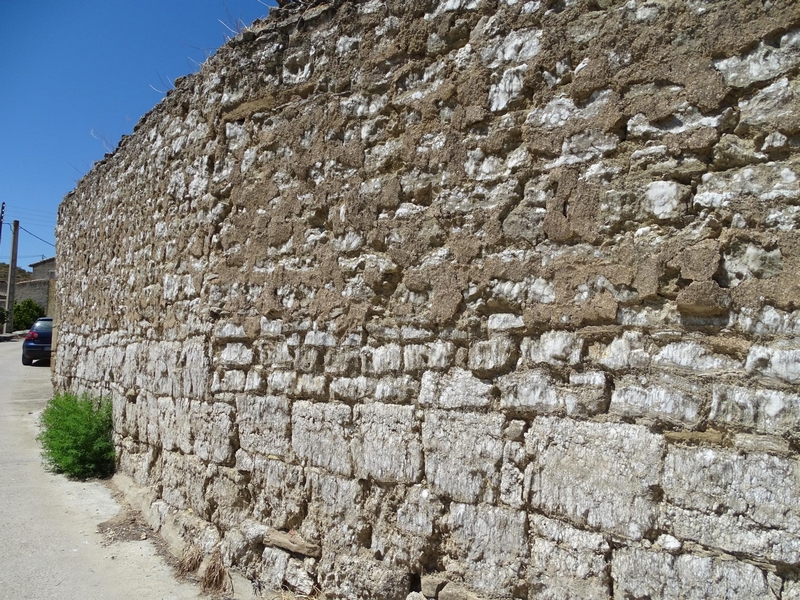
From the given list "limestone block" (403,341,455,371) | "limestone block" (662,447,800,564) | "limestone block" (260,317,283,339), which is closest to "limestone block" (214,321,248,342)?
"limestone block" (260,317,283,339)

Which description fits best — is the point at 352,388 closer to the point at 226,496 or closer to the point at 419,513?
the point at 419,513

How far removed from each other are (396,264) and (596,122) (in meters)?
1.12

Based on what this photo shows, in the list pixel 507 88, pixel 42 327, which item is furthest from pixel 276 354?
pixel 42 327

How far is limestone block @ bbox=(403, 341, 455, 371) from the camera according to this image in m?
2.88

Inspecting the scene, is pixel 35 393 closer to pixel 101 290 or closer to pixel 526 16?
pixel 101 290

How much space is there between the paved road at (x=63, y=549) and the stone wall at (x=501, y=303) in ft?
1.27

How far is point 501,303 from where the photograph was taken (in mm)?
2715

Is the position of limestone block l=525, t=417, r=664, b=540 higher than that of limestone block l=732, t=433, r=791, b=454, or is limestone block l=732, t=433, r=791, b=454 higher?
limestone block l=732, t=433, r=791, b=454

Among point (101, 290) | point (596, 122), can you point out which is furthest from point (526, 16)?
point (101, 290)

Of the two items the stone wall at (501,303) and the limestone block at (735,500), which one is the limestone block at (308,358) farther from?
the limestone block at (735,500)

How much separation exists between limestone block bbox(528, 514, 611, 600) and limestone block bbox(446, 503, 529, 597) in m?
0.06

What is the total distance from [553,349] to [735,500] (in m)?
0.79

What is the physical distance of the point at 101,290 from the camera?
21.5 ft

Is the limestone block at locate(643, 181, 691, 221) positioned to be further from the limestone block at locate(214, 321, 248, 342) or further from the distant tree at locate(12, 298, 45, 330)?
the distant tree at locate(12, 298, 45, 330)
